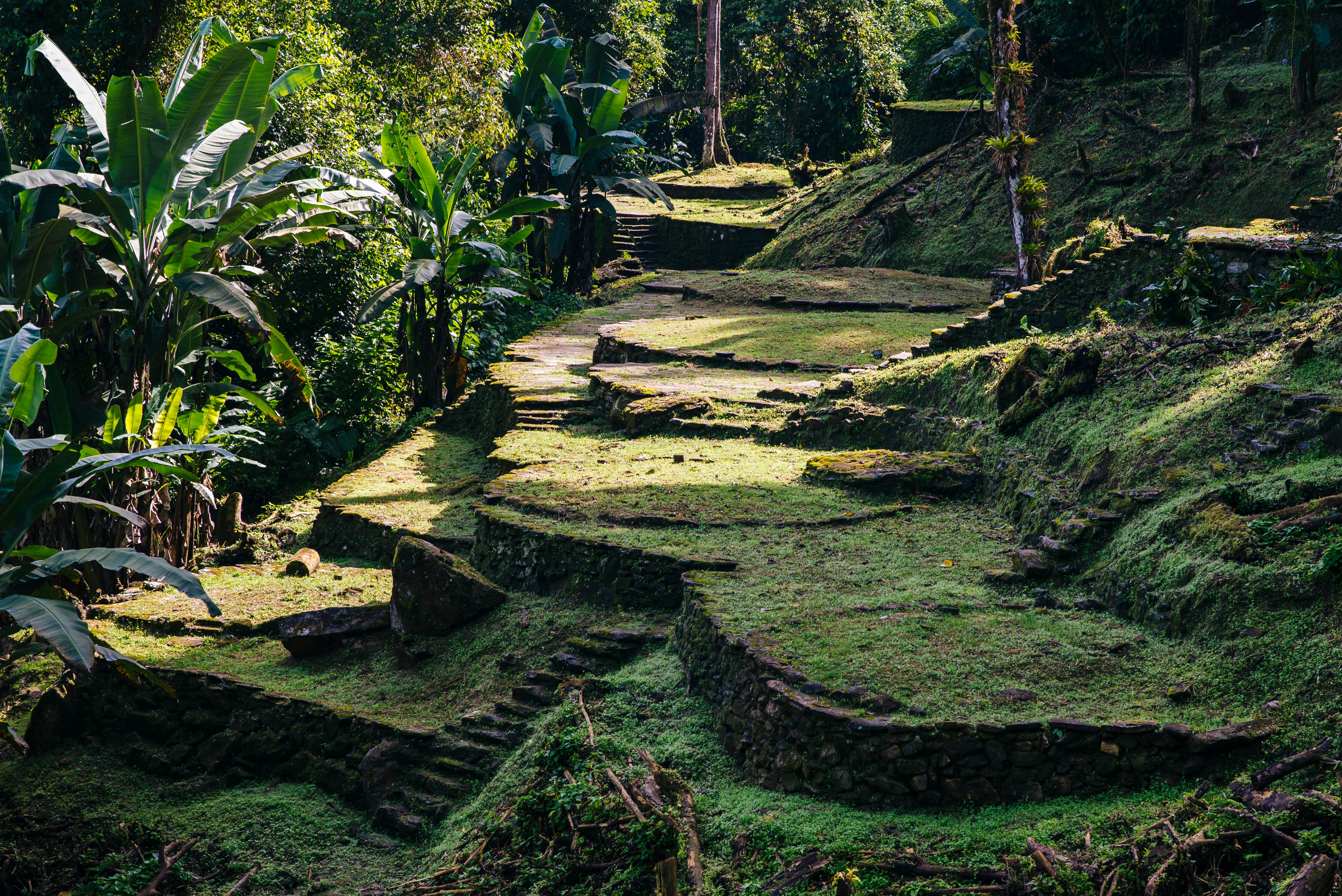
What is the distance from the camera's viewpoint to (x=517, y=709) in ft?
22.8

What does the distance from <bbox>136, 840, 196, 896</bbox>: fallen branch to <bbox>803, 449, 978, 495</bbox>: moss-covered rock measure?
537cm

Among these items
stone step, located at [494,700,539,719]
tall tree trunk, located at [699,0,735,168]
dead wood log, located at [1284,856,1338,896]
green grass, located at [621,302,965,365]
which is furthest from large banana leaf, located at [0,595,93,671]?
tall tree trunk, located at [699,0,735,168]

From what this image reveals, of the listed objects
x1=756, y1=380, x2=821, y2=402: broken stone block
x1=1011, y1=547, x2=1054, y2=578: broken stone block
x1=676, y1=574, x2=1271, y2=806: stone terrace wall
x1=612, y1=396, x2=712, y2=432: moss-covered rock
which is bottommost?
x1=676, y1=574, x2=1271, y2=806: stone terrace wall

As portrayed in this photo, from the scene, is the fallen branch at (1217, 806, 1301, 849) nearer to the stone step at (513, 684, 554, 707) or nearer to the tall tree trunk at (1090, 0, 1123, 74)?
the stone step at (513, 684, 554, 707)

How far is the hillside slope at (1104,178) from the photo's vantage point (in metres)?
14.4

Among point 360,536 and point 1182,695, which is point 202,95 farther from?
point 1182,695

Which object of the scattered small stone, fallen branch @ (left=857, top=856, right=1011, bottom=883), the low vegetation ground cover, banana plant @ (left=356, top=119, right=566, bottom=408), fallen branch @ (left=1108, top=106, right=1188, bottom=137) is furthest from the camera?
fallen branch @ (left=1108, top=106, right=1188, bottom=137)

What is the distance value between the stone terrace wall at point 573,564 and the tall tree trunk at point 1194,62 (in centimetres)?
1173

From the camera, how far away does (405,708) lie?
296 inches

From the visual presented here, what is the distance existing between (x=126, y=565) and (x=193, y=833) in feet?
5.88

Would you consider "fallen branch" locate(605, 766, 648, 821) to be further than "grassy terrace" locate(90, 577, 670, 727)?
No

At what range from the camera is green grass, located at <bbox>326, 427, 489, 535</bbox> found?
10.5 metres

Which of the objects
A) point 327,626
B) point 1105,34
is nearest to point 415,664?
point 327,626

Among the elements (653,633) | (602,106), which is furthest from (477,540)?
(602,106)
